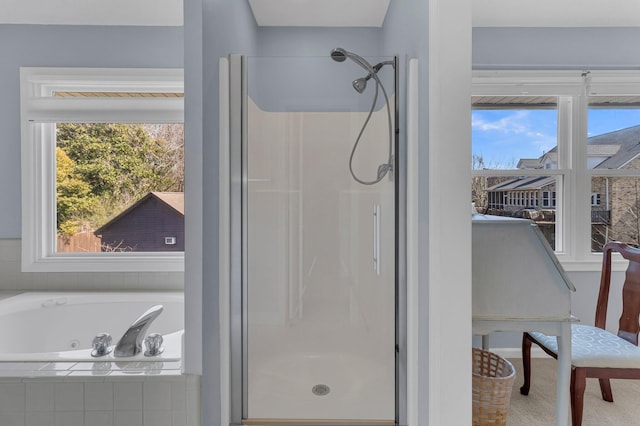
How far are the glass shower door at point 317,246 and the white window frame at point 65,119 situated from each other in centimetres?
116

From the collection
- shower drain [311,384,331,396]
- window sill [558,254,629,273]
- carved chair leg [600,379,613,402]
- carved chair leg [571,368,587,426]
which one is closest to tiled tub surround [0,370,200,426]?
shower drain [311,384,331,396]

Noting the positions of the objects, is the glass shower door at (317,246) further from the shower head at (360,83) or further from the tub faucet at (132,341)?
the tub faucet at (132,341)

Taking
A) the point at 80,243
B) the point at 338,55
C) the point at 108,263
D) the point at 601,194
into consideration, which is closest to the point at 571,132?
the point at 601,194

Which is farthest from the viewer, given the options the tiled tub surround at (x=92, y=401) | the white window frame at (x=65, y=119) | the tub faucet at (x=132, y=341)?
the white window frame at (x=65, y=119)

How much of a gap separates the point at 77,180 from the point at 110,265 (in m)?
0.67

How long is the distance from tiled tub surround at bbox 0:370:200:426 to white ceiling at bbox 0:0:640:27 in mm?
2121

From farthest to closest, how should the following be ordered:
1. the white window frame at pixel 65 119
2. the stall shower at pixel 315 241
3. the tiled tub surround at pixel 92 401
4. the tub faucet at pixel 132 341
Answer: the white window frame at pixel 65 119 < the stall shower at pixel 315 241 < the tub faucet at pixel 132 341 < the tiled tub surround at pixel 92 401

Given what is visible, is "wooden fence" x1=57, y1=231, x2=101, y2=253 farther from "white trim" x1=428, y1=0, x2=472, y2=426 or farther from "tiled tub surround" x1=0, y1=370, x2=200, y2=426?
"white trim" x1=428, y1=0, x2=472, y2=426

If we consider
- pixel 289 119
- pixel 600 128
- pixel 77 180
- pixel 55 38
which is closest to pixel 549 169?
pixel 600 128

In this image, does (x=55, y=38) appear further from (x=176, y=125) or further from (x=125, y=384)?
(x=125, y=384)

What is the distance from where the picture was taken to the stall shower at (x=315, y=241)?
158 cm

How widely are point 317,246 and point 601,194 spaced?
2443mm

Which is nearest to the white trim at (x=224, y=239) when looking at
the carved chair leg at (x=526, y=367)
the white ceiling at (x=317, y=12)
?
the white ceiling at (x=317, y=12)

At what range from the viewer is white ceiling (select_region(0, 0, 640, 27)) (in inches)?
89.0
